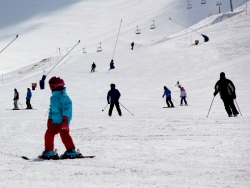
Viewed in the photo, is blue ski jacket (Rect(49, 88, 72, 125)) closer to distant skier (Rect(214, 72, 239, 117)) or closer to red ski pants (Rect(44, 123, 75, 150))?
red ski pants (Rect(44, 123, 75, 150))

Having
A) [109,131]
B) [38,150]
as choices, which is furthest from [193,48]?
[38,150]

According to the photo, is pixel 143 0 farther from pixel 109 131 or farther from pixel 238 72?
pixel 109 131

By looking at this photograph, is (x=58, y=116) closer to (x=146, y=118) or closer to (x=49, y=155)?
(x=49, y=155)

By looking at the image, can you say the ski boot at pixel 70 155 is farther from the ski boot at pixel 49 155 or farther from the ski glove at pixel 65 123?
the ski glove at pixel 65 123

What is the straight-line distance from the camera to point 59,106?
634 centimetres

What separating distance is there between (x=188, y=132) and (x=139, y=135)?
0.98 m

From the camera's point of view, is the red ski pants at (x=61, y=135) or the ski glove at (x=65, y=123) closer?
the ski glove at (x=65, y=123)

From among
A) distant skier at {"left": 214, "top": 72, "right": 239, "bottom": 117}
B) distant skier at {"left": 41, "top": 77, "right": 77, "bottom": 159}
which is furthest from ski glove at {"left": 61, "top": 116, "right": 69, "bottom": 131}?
distant skier at {"left": 214, "top": 72, "right": 239, "bottom": 117}

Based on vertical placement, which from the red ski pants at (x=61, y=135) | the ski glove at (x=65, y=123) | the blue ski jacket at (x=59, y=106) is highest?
the blue ski jacket at (x=59, y=106)

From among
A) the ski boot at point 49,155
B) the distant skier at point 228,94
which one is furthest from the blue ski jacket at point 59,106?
the distant skier at point 228,94

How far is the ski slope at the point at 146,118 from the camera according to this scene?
491 centimetres

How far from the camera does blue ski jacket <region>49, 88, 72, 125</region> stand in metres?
6.25

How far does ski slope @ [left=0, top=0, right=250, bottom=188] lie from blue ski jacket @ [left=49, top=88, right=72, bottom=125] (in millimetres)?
662

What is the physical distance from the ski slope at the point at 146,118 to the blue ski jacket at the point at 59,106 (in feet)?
2.17
